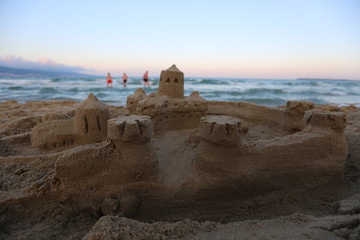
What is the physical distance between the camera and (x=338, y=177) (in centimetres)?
256

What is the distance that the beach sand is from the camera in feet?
4.71

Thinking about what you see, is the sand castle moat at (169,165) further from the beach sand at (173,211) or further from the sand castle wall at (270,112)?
the sand castle wall at (270,112)

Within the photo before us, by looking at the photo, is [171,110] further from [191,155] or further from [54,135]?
[54,135]

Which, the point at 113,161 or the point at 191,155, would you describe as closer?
the point at 113,161

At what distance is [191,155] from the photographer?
105 inches

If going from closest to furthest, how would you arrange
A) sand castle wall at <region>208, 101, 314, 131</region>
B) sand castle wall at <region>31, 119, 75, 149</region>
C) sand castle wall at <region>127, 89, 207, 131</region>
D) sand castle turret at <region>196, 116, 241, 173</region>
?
1. sand castle turret at <region>196, 116, 241, 173</region>
2. sand castle wall at <region>31, 119, 75, 149</region>
3. sand castle wall at <region>127, 89, 207, 131</region>
4. sand castle wall at <region>208, 101, 314, 131</region>

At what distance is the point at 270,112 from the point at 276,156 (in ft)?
7.43

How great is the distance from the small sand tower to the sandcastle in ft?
1.81

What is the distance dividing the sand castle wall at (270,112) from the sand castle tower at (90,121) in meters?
2.39

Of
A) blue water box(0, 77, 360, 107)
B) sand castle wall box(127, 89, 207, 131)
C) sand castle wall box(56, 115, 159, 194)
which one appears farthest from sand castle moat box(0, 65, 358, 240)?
blue water box(0, 77, 360, 107)

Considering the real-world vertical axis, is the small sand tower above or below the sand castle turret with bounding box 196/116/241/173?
above

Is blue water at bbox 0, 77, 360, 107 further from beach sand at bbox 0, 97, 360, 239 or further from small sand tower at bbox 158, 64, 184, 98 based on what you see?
beach sand at bbox 0, 97, 360, 239

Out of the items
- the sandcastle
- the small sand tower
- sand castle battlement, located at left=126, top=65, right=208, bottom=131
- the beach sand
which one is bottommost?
the beach sand

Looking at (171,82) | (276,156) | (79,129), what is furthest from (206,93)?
(276,156)
